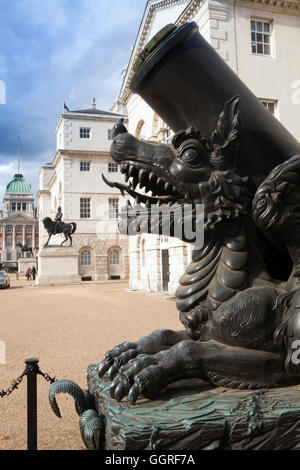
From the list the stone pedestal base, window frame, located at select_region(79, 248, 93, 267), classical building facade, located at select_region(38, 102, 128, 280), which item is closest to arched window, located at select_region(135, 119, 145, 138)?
classical building facade, located at select_region(38, 102, 128, 280)

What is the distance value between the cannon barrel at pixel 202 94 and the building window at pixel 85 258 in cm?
3256

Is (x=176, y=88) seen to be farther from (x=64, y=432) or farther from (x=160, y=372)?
(x=64, y=432)

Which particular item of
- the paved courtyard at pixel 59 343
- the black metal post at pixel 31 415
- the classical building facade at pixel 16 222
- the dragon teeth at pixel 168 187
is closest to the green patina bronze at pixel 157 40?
the dragon teeth at pixel 168 187

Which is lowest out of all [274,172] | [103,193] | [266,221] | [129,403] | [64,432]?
[64,432]

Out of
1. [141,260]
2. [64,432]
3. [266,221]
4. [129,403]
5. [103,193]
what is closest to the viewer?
[129,403]

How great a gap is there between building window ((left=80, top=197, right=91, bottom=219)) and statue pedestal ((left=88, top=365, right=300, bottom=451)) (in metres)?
33.8

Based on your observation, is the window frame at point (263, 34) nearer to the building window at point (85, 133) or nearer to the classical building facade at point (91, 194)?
the classical building facade at point (91, 194)

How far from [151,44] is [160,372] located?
1.73 m

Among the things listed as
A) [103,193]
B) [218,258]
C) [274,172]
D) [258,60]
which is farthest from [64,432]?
[103,193]

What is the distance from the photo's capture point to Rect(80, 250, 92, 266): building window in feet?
112

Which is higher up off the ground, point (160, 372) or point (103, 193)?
point (103, 193)

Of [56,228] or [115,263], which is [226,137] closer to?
[56,228]

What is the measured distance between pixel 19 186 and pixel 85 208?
74932 millimetres

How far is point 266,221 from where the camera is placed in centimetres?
192
